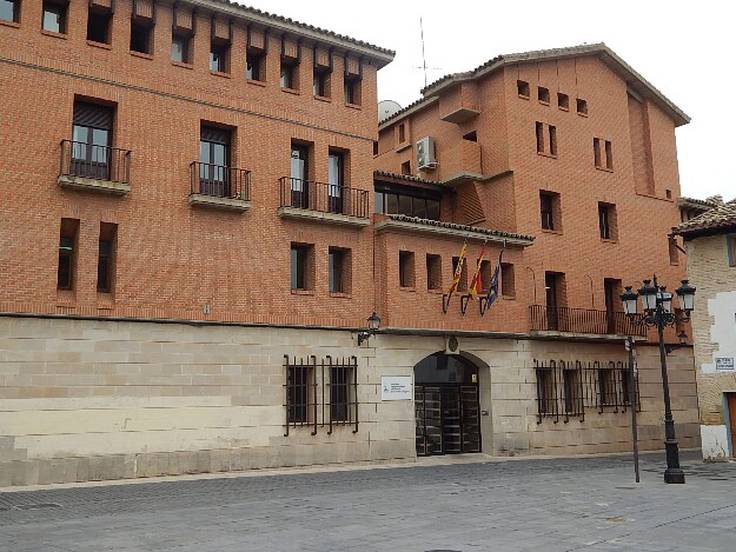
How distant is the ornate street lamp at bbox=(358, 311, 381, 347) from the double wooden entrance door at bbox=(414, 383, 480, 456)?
3.35 metres

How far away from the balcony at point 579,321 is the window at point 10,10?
18.4m

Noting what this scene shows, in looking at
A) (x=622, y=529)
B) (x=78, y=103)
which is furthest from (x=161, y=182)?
(x=622, y=529)

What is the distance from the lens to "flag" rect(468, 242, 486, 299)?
24094mm

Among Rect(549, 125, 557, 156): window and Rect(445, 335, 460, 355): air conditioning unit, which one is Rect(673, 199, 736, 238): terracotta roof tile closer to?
Rect(549, 125, 557, 156): window

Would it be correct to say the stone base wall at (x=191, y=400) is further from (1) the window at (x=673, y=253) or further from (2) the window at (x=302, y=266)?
(1) the window at (x=673, y=253)

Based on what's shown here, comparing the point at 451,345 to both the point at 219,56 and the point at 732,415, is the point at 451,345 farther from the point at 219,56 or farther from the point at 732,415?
the point at 219,56

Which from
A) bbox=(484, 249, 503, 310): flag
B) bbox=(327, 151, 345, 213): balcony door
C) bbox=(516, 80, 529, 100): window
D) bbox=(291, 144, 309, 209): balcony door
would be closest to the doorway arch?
bbox=(484, 249, 503, 310): flag

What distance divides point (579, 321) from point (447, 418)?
6.63 meters

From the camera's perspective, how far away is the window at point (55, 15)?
64.1ft

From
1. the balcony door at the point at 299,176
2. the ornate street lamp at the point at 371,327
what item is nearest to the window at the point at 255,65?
the balcony door at the point at 299,176

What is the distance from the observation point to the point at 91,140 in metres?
19.8

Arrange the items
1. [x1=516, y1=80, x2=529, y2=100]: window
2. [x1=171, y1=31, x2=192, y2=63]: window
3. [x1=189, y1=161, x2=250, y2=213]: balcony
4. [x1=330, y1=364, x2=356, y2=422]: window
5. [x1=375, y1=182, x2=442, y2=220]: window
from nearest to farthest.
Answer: [x1=189, y1=161, x2=250, y2=213]: balcony
[x1=171, y1=31, x2=192, y2=63]: window
[x1=330, y1=364, x2=356, y2=422]: window
[x1=375, y1=182, x2=442, y2=220]: window
[x1=516, y1=80, x2=529, y2=100]: window

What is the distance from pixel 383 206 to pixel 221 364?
10074 millimetres

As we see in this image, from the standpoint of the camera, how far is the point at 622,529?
1119 centimetres
